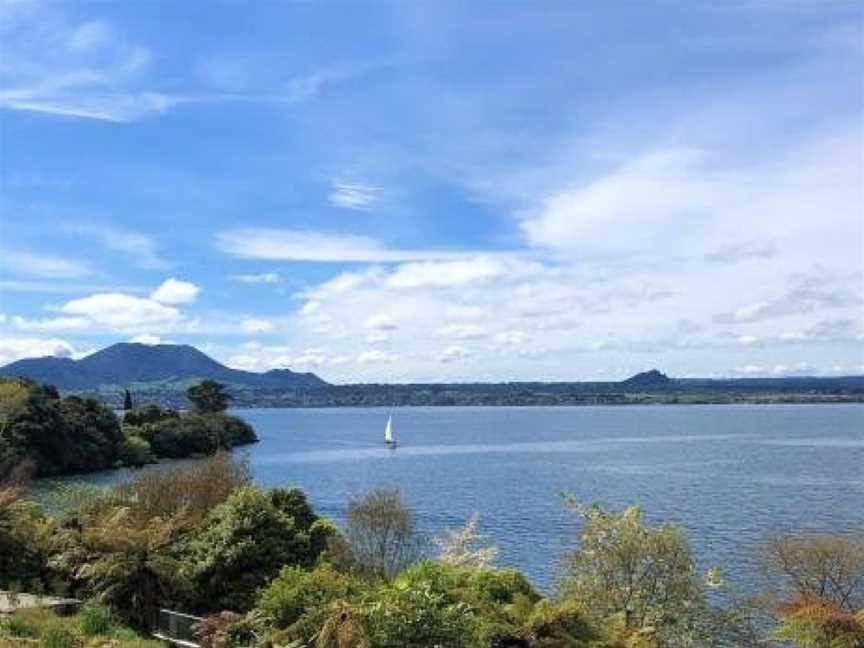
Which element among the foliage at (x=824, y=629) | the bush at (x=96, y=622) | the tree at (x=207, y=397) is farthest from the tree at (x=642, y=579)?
the tree at (x=207, y=397)

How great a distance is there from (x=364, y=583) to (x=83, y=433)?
96855 mm

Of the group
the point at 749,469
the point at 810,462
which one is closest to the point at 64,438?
the point at 749,469

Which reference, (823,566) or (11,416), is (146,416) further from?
(823,566)

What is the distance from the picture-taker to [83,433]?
108312 millimetres

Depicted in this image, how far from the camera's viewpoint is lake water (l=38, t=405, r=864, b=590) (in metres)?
58.1

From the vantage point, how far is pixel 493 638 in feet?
52.7

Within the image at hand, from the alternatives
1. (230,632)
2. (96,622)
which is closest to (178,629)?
(96,622)

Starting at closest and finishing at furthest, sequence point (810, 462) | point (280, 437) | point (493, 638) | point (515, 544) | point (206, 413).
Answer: point (493, 638) < point (515, 544) < point (810, 462) < point (206, 413) < point (280, 437)

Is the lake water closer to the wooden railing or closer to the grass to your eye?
the wooden railing

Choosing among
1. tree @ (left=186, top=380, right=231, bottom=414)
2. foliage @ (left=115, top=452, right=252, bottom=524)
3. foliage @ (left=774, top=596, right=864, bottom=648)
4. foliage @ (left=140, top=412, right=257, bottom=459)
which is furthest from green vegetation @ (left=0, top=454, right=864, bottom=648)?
tree @ (left=186, top=380, right=231, bottom=414)

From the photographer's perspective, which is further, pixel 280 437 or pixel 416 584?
pixel 280 437

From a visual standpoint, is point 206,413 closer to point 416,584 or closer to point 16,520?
point 16,520

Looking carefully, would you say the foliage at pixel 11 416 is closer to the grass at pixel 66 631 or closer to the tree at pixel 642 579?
the tree at pixel 642 579

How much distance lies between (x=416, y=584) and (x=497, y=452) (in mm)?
122691
